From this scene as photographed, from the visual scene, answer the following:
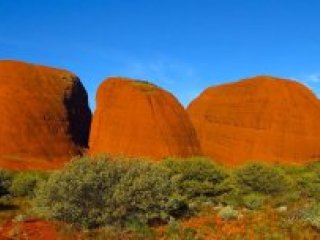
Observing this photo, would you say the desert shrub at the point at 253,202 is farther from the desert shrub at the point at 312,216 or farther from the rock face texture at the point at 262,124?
the rock face texture at the point at 262,124

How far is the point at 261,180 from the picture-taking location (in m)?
32.9

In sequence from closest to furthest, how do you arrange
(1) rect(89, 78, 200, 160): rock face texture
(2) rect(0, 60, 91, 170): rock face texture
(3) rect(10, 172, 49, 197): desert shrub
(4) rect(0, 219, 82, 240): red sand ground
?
(4) rect(0, 219, 82, 240): red sand ground
(3) rect(10, 172, 49, 197): desert shrub
(1) rect(89, 78, 200, 160): rock face texture
(2) rect(0, 60, 91, 170): rock face texture

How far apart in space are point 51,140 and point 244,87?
24.7 meters

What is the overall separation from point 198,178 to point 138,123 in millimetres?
33118

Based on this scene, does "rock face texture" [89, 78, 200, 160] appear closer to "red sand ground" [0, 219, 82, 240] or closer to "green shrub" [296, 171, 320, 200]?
"green shrub" [296, 171, 320, 200]

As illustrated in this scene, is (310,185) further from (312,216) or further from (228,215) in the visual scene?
(312,216)

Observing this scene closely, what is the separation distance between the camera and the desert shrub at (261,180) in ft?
106

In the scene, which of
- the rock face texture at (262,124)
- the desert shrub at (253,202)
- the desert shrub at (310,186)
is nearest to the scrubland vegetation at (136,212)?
the desert shrub at (253,202)

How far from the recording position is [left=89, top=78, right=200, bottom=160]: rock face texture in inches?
2484

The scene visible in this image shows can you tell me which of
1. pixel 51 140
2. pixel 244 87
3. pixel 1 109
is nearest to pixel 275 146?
pixel 244 87

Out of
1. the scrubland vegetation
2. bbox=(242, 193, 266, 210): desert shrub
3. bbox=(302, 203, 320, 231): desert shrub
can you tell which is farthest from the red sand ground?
bbox=(242, 193, 266, 210): desert shrub

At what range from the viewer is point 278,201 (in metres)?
25.7

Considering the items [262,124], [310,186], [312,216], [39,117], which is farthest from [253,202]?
[262,124]

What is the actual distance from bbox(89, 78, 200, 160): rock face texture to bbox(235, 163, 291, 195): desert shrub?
27.6 m
